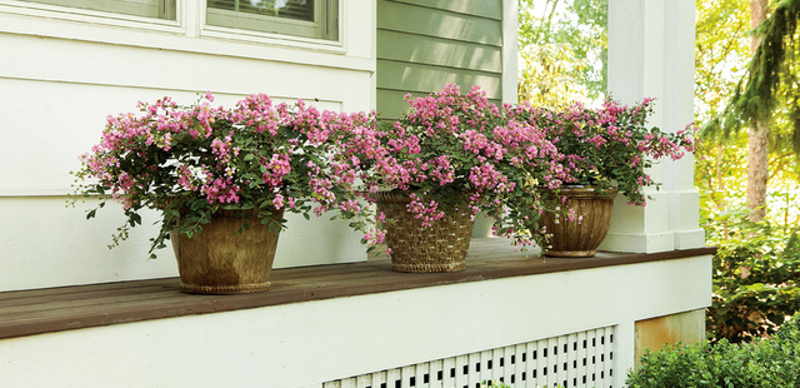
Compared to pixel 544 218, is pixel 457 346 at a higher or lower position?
lower

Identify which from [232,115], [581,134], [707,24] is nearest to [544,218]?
[581,134]

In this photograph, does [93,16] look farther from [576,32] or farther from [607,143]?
[576,32]

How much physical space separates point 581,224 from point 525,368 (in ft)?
2.30

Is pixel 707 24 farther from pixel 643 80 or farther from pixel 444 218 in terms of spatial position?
pixel 444 218

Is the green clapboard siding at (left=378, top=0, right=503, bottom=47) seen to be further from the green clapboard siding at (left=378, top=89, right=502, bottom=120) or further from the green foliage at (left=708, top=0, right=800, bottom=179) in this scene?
the green foliage at (left=708, top=0, right=800, bottom=179)

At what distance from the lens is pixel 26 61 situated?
2.09 metres

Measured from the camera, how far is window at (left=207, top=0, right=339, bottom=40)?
246 cm

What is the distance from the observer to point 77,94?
217cm

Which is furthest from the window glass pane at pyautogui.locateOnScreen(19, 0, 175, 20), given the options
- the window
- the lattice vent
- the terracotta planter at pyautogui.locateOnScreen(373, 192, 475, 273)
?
the lattice vent

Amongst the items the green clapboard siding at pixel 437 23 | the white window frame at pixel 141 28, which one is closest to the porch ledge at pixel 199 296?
the white window frame at pixel 141 28

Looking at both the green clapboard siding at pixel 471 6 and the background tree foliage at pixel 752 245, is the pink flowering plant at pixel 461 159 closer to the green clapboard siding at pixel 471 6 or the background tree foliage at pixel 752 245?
the background tree foliage at pixel 752 245

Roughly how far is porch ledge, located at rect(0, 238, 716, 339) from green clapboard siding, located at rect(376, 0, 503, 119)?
138 centimetres

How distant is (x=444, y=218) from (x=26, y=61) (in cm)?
144

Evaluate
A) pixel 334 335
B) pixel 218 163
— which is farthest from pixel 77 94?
pixel 334 335
